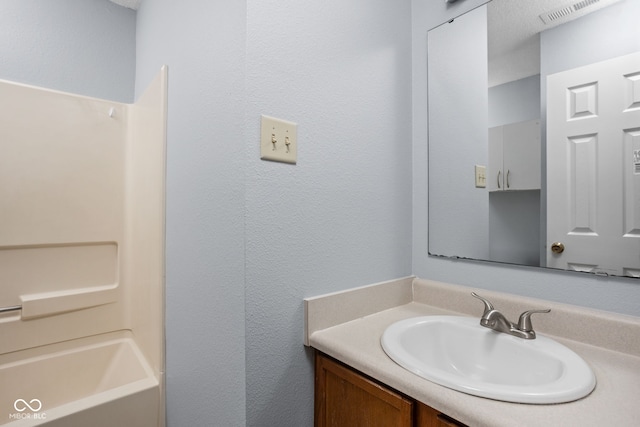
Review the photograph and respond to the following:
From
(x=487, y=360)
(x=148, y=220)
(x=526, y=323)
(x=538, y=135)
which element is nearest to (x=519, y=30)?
(x=538, y=135)

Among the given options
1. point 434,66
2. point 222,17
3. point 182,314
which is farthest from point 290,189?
point 434,66

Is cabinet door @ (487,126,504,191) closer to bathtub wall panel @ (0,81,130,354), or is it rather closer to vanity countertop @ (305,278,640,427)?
vanity countertop @ (305,278,640,427)

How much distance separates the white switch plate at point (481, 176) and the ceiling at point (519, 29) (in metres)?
0.30

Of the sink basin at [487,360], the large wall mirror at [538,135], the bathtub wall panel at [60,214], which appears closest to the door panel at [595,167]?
the large wall mirror at [538,135]

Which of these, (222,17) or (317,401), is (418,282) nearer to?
(317,401)

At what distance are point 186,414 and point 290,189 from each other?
91 cm

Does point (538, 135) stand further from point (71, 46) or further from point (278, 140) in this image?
point (71, 46)

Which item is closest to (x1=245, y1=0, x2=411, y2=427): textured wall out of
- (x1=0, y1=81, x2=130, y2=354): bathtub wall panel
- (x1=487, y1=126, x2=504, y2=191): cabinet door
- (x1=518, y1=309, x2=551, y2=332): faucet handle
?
(x1=487, y1=126, x2=504, y2=191): cabinet door

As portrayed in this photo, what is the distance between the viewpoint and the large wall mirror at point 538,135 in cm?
83

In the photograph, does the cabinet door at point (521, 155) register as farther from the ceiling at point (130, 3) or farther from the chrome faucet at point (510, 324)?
the ceiling at point (130, 3)

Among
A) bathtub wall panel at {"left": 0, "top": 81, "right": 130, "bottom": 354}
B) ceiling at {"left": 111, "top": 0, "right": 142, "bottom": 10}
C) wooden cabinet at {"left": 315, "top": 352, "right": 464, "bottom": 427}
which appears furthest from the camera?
ceiling at {"left": 111, "top": 0, "right": 142, "bottom": 10}

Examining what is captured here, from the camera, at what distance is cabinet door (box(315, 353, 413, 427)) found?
699 mm

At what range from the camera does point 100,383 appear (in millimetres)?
1569

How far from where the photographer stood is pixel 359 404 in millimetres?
794
